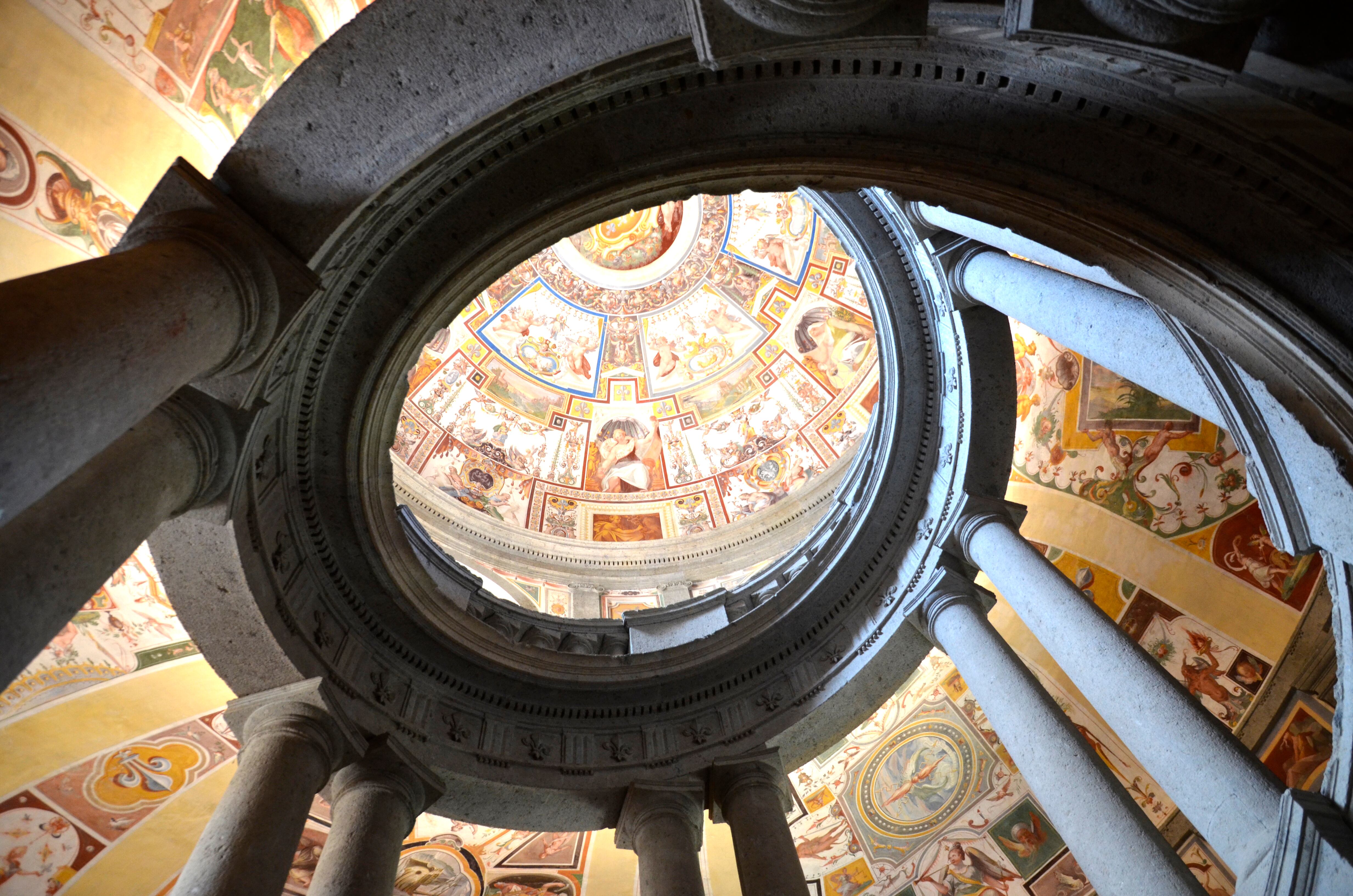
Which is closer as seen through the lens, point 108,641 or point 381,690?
point 381,690

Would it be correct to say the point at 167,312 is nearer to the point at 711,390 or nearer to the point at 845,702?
the point at 845,702

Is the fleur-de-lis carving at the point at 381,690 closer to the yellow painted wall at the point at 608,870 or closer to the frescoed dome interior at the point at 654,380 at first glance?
the yellow painted wall at the point at 608,870

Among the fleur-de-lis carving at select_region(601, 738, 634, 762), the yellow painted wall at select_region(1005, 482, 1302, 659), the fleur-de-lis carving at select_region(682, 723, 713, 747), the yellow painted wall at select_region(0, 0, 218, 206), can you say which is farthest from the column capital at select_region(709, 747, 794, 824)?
the yellow painted wall at select_region(0, 0, 218, 206)

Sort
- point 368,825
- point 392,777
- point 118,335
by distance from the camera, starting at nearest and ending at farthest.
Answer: point 118,335 → point 368,825 → point 392,777

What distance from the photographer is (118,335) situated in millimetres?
2492

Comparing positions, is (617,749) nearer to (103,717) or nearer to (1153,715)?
(1153,715)

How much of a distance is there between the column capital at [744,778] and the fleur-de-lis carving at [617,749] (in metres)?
0.84

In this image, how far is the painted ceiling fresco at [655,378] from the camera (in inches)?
636

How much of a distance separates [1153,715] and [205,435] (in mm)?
5607

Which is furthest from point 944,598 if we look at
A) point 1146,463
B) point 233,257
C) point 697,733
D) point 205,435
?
point 233,257

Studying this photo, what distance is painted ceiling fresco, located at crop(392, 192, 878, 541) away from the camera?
1616 cm

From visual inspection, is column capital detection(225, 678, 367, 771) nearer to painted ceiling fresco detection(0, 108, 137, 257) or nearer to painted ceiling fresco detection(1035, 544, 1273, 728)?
painted ceiling fresco detection(0, 108, 137, 257)

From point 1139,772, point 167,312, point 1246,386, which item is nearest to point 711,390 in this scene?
point 1139,772

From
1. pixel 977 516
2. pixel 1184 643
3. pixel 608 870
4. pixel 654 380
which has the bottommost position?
pixel 977 516
